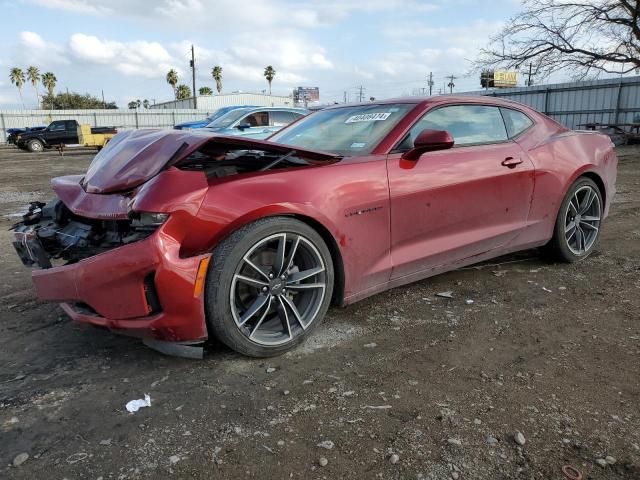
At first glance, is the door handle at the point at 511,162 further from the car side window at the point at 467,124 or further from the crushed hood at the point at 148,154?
the crushed hood at the point at 148,154

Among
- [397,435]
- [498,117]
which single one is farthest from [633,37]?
[397,435]

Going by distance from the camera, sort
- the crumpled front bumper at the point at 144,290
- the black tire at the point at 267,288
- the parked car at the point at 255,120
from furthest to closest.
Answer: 1. the parked car at the point at 255,120
2. the black tire at the point at 267,288
3. the crumpled front bumper at the point at 144,290

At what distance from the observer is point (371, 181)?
315cm

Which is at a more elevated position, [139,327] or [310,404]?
[139,327]

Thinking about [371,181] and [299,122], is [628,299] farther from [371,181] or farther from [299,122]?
[299,122]

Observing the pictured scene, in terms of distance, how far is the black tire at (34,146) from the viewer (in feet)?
91.0

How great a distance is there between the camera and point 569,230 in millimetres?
4496

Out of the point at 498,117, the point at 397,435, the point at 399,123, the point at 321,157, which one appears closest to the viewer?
the point at 397,435

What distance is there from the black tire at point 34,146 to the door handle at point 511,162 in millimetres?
29575

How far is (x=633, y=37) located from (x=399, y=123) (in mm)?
20510

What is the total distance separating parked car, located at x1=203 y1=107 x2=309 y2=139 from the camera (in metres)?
12.9

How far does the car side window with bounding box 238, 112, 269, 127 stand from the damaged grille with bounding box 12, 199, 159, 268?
10451mm

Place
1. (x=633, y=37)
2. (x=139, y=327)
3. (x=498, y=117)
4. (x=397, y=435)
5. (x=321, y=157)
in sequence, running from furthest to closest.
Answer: (x=633, y=37) < (x=498, y=117) < (x=321, y=157) < (x=139, y=327) < (x=397, y=435)

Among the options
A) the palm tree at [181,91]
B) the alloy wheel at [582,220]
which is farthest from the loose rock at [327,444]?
the palm tree at [181,91]
